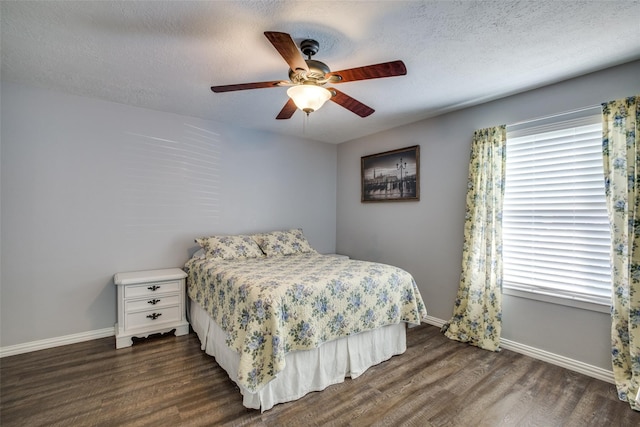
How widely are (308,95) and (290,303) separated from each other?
4.72 ft

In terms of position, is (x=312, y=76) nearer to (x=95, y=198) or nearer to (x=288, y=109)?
(x=288, y=109)

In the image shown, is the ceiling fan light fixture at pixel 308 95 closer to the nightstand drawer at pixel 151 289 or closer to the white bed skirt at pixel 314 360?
the white bed skirt at pixel 314 360

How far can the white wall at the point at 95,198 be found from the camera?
2703 millimetres

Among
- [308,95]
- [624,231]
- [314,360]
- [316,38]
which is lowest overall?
[314,360]

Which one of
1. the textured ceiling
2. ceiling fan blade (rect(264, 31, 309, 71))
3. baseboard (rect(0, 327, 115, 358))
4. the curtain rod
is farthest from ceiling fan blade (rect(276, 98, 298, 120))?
baseboard (rect(0, 327, 115, 358))

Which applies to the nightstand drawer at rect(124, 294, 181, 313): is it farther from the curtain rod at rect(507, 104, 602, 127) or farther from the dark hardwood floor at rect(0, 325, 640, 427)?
the curtain rod at rect(507, 104, 602, 127)

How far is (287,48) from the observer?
1.61 metres

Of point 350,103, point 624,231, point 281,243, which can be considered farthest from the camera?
point 281,243

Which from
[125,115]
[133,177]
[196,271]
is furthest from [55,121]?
[196,271]

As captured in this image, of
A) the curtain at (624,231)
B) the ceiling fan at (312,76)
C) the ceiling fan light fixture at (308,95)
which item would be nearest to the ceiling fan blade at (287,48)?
the ceiling fan at (312,76)

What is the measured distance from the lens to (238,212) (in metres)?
3.95

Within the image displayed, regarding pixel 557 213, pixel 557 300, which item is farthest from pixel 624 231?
pixel 557 300

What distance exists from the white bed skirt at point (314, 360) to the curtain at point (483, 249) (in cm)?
77

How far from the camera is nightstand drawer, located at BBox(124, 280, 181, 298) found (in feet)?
9.36
